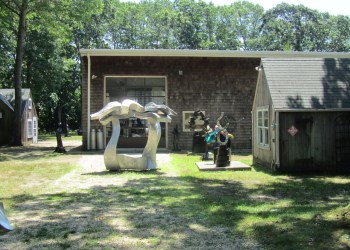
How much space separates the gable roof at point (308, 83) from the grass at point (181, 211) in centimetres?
217

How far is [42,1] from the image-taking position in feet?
80.2

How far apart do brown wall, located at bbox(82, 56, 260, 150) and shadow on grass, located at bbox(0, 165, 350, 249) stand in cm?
1064

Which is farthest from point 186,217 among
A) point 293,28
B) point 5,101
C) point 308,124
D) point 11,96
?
point 293,28

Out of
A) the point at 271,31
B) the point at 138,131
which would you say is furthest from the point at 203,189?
the point at 271,31

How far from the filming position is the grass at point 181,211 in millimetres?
5301

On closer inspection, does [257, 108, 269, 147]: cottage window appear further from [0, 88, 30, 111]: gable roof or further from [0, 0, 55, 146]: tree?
[0, 88, 30, 111]: gable roof

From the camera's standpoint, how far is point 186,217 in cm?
659

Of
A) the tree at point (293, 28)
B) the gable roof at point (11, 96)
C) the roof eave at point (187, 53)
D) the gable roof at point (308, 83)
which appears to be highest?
the tree at point (293, 28)

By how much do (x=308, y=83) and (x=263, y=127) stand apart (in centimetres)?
200

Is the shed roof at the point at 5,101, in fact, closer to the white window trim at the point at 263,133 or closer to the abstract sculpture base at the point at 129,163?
the abstract sculpture base at the point at 129,163

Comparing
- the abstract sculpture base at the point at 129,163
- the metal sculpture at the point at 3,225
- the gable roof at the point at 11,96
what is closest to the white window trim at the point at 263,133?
the abstract sculpture base at the point at 129,163

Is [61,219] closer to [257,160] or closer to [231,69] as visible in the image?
[257,160]

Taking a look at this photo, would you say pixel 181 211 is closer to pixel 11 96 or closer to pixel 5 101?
pixel 5 101

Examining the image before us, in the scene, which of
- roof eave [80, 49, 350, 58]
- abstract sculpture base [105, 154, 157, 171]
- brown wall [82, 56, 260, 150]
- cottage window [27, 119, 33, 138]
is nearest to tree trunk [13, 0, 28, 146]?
cottage window [27, 119, 33, 138]
